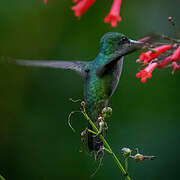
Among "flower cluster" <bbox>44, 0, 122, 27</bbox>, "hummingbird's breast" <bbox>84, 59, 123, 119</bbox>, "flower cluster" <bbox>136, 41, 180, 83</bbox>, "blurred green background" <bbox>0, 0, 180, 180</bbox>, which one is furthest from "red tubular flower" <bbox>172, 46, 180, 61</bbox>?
"blurred green background" <bbox>0, 0, 180, 180</bbox>

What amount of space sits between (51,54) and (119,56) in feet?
5.49

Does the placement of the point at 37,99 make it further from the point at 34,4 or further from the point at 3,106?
the point at 34,4

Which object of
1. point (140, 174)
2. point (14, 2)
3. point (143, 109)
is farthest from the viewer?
point (14, 2)

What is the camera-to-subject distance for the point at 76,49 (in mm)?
4027

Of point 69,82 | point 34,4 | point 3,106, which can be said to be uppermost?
point 34,4

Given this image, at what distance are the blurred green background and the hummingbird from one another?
93cm

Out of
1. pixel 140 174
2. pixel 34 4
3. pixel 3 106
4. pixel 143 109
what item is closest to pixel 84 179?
pixel 140 174

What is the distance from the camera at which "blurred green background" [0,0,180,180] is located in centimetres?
358

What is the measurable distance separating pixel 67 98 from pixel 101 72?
126cm

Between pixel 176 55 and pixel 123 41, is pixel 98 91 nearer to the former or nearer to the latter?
pixel 123 41

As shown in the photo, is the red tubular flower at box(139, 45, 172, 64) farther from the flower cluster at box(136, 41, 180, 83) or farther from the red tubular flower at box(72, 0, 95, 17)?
the red tubular flower at box(72, 0, 95, 17)

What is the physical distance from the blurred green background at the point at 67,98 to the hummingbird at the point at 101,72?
3.06 feet

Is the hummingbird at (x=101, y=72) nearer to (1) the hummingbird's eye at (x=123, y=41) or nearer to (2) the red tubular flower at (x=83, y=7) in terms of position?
(1) the hummingbird's eye at (x=123, y=41)

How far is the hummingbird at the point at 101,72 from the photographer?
2.54 metres
